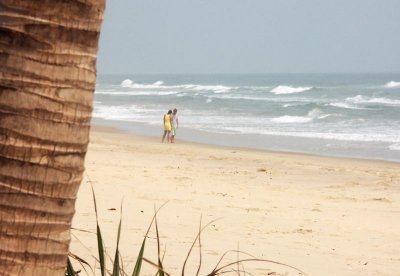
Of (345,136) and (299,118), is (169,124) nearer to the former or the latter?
(345,136)

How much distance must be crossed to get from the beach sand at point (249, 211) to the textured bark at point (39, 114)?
7.94 feet

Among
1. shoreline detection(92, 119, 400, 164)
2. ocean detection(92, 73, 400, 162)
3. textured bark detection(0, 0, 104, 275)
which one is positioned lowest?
shoreline detection(92, 119, 400, 164)

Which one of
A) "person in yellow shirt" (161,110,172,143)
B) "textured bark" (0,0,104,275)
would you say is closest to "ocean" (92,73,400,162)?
"person in yellow shirt" (161,110,172,143)

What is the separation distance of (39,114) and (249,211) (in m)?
7.13

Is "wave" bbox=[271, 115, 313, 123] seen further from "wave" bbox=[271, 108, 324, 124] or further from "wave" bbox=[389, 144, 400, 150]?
"wave" bbox=[389, 144, 400, 150]

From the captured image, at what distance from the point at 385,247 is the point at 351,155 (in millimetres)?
12604

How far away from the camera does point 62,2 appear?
206 cm

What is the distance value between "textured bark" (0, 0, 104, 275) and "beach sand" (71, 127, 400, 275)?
2421 millimetres

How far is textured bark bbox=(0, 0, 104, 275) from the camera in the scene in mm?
2051

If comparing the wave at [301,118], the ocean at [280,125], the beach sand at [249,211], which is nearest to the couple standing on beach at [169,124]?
the ocean at [280,125]

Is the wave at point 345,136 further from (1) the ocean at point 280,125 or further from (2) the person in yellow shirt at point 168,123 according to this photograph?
(2) the person in yellow shirt at point 168,123

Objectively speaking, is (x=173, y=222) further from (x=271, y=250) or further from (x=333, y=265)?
(x=333, y=265)

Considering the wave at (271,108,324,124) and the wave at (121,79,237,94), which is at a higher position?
the wave at (121,79,237,94)

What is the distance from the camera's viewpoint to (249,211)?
906cm
